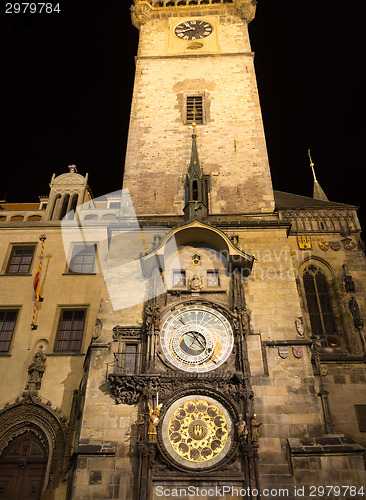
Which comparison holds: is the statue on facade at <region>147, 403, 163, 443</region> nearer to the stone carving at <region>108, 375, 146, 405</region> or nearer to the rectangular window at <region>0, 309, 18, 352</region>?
the stone carving at <region>108, 375, 146, 405</region>

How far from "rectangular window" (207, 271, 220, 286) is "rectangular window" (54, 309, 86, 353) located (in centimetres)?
537

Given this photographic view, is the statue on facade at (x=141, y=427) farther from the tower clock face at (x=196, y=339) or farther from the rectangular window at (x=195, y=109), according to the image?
the rectangular window at (x=195, y=109)

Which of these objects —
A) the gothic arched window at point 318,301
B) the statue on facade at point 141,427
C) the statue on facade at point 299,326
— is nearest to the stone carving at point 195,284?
the statue on facade at point 299,326

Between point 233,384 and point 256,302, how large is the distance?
3.01 metres

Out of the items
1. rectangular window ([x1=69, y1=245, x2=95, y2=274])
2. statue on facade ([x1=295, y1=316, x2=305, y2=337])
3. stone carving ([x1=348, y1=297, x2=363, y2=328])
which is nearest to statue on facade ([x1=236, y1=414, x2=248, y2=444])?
statue on facade ([x1=295, y1=316, x2=305, y2=337])

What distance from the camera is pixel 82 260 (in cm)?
1856

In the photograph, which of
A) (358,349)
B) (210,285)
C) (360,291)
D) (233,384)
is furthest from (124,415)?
(360,291)

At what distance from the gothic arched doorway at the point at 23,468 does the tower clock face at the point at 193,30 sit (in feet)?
71.8

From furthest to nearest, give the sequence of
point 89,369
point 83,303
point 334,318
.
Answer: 1. point 83,303
2. point 334,318
3. point 89,369

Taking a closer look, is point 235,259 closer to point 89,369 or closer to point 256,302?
point 256,302

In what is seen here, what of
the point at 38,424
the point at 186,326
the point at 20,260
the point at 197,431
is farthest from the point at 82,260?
the point at 197,431

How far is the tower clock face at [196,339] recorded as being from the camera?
12578 mm

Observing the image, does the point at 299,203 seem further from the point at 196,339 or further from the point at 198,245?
the point at 196,339

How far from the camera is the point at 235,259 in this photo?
1431cm
